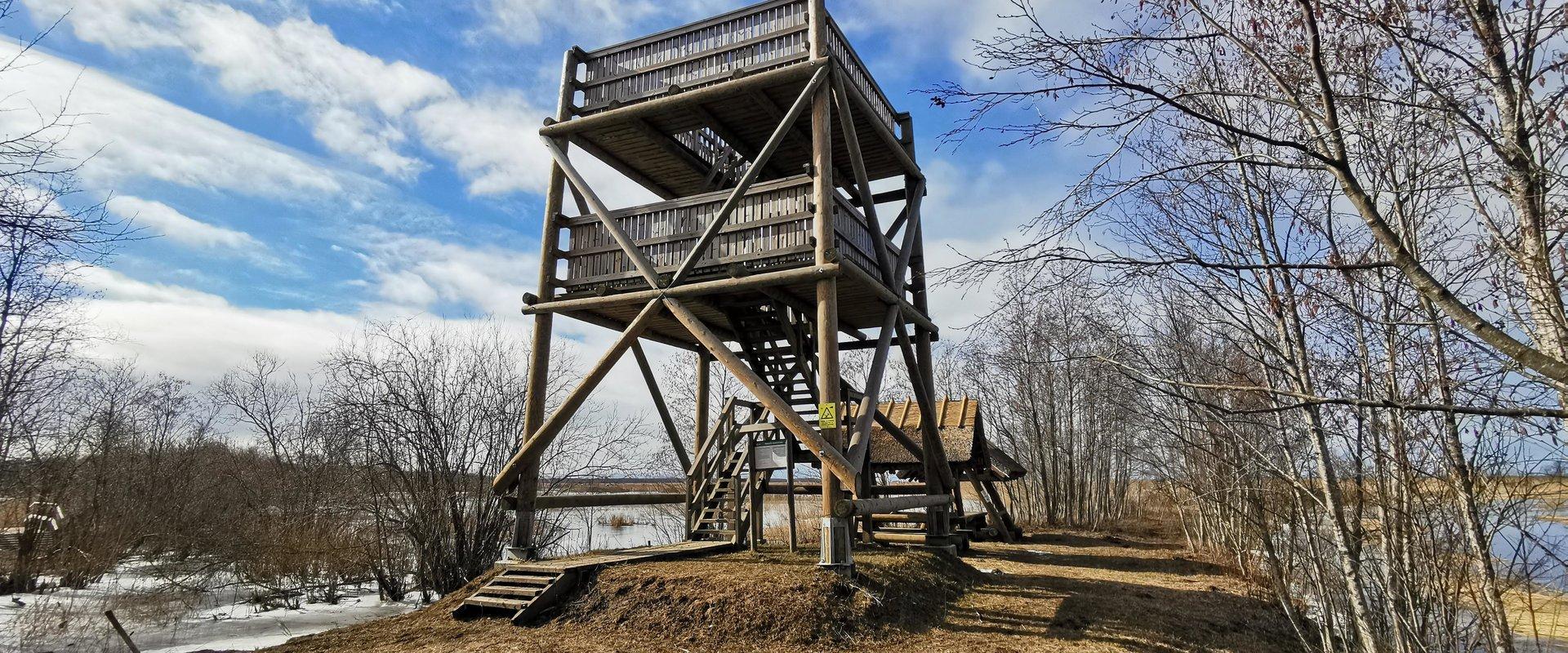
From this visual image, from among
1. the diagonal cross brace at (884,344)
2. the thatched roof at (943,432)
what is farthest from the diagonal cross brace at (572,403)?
the thatched roof at (943,432)

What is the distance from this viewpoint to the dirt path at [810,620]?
25.0ft

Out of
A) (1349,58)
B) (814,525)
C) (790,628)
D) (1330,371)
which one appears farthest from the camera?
(814,525)

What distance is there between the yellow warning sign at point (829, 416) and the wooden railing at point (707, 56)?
495 centimetres

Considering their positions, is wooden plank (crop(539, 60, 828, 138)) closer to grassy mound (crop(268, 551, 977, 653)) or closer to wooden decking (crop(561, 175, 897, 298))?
wooden decking (crop(561, 175, 897, 298))

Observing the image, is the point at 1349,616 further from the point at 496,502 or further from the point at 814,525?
the point at 814,525

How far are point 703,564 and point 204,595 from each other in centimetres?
1095

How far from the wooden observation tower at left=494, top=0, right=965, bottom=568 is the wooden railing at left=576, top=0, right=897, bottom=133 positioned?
0.03 meters

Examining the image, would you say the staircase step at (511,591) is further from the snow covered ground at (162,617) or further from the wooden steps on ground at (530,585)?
the snow covered ground at (162,617)

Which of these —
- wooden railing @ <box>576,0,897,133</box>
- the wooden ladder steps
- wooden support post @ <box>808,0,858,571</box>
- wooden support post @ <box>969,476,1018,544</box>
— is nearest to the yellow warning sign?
wooden support post @ <box>808,0,858,571</box>

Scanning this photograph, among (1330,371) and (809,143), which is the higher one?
(809,143)

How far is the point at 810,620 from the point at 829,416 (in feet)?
8.32

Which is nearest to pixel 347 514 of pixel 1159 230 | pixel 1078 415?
pixel 1159 230

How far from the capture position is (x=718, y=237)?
10703mm

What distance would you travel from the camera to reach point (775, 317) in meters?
13.1
